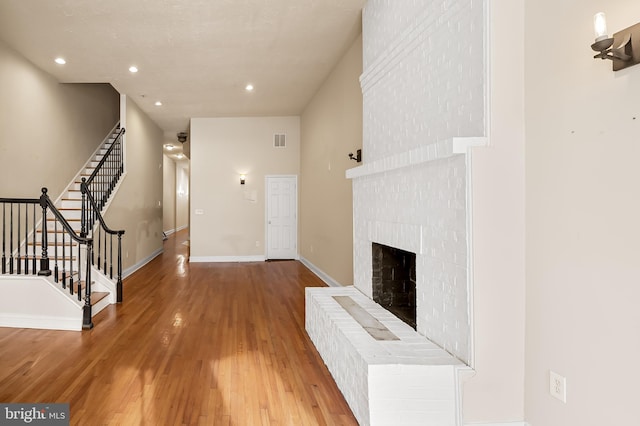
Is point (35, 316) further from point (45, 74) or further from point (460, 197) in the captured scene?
point (460, 197)

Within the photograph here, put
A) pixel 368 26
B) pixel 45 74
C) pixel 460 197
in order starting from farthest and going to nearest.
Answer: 1. pixel 45 74
2. pixel 368 26
3. pixel 460 197

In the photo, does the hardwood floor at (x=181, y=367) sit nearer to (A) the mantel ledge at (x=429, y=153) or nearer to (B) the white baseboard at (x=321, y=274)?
(B) the white baseboard at (x=321, y=274)

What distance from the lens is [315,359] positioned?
11.1 ft

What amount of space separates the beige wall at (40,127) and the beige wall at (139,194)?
874mm

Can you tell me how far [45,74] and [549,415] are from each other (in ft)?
25.9

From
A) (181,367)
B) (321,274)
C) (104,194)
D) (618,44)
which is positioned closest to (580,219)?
(618,44)

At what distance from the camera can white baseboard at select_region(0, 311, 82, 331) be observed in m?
4.21

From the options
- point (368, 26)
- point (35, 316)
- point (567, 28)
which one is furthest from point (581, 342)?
point (35, 316)

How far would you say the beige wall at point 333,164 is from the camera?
5.30 metres

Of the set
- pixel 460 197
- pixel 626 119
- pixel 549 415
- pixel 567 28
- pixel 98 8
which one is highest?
pixel 98 8

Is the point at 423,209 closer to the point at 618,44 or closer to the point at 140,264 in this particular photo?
the point at 618,44

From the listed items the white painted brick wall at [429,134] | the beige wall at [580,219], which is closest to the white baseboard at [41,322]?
the white painted brick wall at [429,134]

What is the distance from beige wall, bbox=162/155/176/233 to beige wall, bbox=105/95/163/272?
17.3 ft

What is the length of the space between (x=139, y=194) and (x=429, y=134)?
7396 mm
